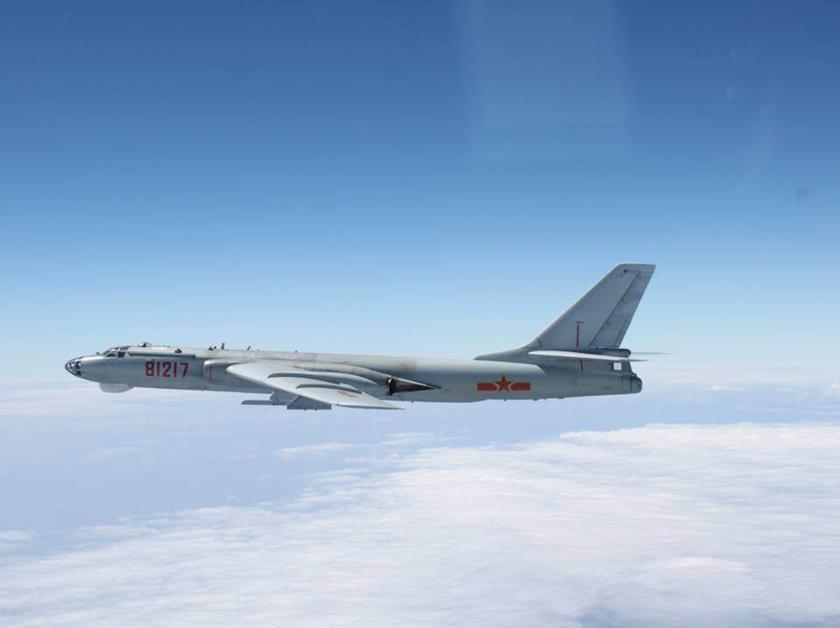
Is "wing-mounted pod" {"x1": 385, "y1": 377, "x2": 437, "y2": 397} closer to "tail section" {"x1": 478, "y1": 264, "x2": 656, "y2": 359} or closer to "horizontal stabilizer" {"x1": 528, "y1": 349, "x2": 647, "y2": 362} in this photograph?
"horizontal stabilizer" {"x1": 528, "y1": 349, "x2": 647, "y2": 362}

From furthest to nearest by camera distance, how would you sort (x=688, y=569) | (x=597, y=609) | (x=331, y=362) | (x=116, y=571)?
1. (x=116, y=571)
2. (x=688, y=569)
3. (x=597, y=609)
4. (x=331, y=362)

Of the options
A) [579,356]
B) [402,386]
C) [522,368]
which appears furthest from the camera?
[402,386]

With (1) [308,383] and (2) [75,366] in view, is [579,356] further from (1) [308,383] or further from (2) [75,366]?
(2) [75,366]

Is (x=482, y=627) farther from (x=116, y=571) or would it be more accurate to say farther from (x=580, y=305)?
(x=580, y=305)

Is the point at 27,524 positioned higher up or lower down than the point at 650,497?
lower down

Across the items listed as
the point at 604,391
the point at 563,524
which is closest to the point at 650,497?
the point at 563,524

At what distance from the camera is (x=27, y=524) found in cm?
18475

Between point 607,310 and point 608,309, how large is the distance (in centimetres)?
7

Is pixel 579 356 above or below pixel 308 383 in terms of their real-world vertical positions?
above

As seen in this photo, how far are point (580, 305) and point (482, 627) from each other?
4263 inches

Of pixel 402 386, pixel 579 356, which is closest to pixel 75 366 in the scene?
pixel 402 386

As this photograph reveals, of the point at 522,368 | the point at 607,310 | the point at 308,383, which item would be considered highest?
the point at 607,310

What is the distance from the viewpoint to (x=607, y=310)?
28.9m

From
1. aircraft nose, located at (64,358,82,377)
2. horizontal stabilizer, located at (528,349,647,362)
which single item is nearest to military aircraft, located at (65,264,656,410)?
horizontal stabilizer, located at (528,349,647,362)
